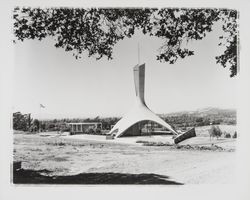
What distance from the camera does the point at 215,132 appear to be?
3.59 meters

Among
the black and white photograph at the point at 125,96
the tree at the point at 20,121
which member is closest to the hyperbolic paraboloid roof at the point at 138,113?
the black and white photograph at the point at 125,96

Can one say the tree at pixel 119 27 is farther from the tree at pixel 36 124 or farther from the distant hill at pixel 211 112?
the tree at pixel 36 124

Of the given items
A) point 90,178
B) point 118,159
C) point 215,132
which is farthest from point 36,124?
point 215,132

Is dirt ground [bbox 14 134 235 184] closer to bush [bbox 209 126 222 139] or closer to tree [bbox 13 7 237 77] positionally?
bush [bbox 209 126 222 139]

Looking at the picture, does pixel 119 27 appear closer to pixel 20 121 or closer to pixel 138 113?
pixel 138 113

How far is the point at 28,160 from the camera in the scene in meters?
3.53

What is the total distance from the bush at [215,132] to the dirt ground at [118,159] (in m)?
0.16

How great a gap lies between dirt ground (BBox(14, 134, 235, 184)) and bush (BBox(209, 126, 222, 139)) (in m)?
0.16

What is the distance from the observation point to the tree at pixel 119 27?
3.56m

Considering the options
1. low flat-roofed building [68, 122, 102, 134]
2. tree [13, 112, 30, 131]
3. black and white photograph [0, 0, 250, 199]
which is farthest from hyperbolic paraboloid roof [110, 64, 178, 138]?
tree [13, 112, 30, 131]

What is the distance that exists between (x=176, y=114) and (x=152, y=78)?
40 cm

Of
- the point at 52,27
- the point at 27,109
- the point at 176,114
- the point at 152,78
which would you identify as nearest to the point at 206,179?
the point at 176,114

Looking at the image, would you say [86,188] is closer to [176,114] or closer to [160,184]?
[160,184]

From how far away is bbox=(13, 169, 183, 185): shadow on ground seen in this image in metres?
3.50
